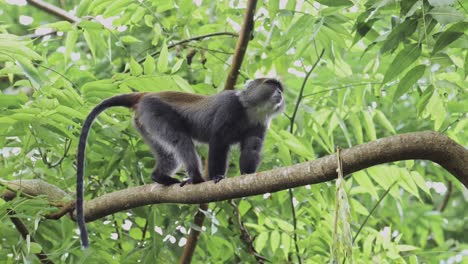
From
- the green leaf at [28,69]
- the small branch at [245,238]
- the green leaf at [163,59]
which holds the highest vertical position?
the green leaf at [163,59]

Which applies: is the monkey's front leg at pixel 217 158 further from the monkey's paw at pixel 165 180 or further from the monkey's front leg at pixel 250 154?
the monkey's paw at pixel 165 180

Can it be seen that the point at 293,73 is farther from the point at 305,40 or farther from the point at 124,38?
the point at 305,40

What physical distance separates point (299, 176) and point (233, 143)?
258 cm

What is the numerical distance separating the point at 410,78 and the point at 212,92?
2.75m

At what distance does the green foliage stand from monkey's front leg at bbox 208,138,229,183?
0.29 meters

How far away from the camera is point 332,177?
346 cm

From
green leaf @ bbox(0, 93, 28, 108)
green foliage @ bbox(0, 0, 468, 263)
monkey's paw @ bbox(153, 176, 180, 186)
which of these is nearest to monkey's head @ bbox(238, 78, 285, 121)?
green foliage @ bbox(0, 0, 468, 263)

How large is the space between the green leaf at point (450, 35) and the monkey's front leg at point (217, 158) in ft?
8.41

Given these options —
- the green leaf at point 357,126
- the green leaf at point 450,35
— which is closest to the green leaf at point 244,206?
the green leaf at point 357,126

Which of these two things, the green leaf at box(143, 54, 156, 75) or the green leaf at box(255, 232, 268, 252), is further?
the green leaf at box(255, 232, 268, 252)

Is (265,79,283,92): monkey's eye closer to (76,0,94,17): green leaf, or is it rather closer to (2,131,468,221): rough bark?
(76,0,94,17): green leaf

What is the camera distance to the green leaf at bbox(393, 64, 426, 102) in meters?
3.61

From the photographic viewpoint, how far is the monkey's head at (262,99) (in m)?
6.02

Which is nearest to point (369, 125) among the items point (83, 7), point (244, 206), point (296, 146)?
point (296, 146)
